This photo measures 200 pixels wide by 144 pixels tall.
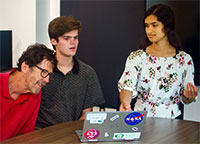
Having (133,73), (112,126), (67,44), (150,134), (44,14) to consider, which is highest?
(44,14)

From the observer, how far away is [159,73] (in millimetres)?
2703

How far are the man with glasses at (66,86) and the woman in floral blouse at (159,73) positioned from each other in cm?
30

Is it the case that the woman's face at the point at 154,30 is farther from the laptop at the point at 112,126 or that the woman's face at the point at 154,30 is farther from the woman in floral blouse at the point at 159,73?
the laptop at the point at 112,126

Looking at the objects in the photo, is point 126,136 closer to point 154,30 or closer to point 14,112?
point 14,112

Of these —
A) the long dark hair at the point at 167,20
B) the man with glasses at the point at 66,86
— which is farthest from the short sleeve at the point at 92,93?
the long dark hair at the point at 167,20

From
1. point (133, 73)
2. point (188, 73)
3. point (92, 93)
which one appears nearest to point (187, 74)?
point (188, 73)

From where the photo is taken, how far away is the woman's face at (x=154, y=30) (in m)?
2.70

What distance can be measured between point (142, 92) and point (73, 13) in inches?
84.5

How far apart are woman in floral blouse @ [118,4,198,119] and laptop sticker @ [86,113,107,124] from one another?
88 cm

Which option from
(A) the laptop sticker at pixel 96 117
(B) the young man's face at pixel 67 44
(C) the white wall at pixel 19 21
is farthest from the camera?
(C) the white wall at pixel 19 21

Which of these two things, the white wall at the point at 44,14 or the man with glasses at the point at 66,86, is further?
the white wall at the point at 44,14

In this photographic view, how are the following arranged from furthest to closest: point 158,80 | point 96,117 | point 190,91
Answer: point 158,80 → point 190,91 → point 96,117

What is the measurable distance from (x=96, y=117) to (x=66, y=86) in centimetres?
105

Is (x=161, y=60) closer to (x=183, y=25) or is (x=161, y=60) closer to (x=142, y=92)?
(x=142, y=92)
